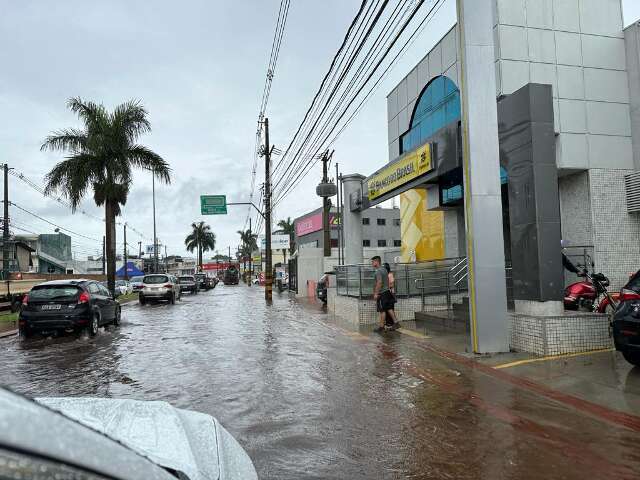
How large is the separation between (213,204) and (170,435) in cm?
3129

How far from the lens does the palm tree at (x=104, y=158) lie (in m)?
22.8

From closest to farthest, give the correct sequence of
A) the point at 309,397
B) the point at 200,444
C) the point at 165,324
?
the point at 200,444
the point at 309,397
the point at 165,324

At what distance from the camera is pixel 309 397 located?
634 cm

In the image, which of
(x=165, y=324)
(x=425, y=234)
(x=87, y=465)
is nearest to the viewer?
(x=87, y=465)

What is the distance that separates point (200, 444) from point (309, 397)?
4423mm

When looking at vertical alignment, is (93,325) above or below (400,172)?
below

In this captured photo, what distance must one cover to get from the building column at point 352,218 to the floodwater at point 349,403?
24.3 ft

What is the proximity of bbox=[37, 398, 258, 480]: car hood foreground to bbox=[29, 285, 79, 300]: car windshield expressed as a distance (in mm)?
11189

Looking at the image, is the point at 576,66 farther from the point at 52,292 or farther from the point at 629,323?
the point at 52,292

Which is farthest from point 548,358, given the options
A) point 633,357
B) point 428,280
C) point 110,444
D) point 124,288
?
point 124,288

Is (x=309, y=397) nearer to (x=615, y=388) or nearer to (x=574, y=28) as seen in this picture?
(x=615, y=388)

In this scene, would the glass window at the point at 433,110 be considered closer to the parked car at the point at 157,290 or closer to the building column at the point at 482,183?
the building column at the point at 482,183

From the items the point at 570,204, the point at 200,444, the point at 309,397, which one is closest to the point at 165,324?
the point at 309,397

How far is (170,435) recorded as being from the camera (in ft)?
6.69
